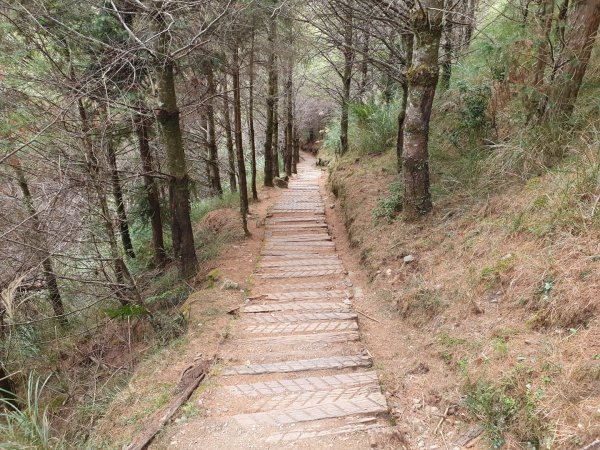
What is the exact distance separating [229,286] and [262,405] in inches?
100.0

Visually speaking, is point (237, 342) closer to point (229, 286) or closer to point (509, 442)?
point (229, 286)

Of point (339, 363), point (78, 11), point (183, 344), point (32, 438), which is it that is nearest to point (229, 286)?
point (183, 344)

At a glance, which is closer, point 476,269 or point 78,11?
point 476,269

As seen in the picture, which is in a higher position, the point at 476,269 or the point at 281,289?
the point at 476,269

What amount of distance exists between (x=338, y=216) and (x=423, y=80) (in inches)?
169

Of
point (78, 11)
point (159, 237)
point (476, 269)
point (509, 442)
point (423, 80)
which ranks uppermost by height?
point (78, 11)

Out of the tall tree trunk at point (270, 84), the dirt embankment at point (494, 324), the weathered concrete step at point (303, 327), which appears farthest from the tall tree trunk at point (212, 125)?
the dirt embankment at point (494, 324)

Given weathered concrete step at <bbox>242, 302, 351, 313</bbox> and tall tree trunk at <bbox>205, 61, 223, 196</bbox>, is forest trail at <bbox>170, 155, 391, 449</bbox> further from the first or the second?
tall tree trunk at <bbox>205, 61, 223, 196</bbox>

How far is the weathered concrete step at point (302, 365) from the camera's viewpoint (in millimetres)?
3525

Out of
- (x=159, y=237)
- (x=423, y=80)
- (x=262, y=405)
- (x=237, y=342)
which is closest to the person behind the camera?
(x=262, y=405)

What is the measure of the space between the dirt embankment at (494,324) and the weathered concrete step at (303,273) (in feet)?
2.54

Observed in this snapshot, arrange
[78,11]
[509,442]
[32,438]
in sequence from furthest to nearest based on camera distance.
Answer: [78,11] → [32,438] → [509,442]

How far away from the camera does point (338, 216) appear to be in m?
8.96

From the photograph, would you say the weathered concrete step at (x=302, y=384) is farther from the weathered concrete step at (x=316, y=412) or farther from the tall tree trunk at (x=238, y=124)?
the tall tree trunk at (x=238, y=124)
